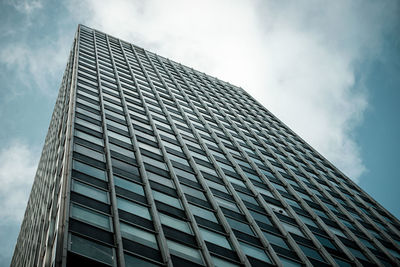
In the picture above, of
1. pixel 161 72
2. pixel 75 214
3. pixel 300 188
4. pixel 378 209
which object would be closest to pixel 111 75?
pixel 161 72

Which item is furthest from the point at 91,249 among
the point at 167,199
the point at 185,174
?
the point at 185,174

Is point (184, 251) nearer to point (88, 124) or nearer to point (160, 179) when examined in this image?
point (160, 179)

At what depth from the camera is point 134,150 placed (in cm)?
2631

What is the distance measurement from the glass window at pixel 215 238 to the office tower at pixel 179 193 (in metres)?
0.09

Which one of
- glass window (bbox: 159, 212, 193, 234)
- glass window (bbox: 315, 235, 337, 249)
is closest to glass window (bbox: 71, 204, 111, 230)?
glass window (bbox: 159, 212, 193, 234)

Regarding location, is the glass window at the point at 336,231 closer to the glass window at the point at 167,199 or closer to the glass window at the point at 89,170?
the glass window at the point at 167,199

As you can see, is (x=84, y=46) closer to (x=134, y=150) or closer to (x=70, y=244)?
(x=134, y=150)

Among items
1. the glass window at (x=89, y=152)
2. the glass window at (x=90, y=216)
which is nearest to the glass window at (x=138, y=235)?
the glass window at (x=90, y=216)

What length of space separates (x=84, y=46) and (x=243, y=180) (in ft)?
123

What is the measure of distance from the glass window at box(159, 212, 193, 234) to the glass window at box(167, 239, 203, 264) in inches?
61.8

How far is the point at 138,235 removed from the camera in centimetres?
1675

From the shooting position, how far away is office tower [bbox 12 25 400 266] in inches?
653

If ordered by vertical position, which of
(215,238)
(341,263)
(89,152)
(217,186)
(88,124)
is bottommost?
(341,263)

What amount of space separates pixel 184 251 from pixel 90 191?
20.7 feet
